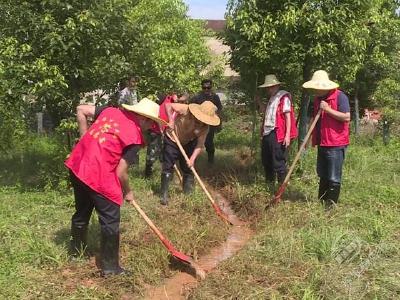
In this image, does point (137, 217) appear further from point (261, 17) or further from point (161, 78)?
point (261, 17)

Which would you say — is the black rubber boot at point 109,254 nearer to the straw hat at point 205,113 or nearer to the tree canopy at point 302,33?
the straw hat at point 205,113

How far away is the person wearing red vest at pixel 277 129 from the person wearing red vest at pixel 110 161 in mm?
2797

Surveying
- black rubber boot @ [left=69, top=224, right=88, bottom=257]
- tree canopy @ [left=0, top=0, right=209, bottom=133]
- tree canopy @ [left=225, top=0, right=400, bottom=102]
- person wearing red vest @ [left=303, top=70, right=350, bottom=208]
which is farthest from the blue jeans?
black rubber boot @ [left=69, top=224, right=88, bottom=257]

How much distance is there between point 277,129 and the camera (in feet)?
22.0

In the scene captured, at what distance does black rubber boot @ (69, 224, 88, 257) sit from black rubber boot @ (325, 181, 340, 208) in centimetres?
288

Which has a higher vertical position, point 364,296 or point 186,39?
point 186,39

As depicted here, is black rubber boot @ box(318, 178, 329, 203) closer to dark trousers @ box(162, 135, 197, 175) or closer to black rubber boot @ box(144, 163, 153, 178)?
→ dark trousers @ box(162, 135, 197, 175)

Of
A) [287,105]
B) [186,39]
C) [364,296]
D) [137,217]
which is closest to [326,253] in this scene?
[364,296]

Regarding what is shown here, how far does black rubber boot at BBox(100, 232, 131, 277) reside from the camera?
4230mm

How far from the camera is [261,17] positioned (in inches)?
273

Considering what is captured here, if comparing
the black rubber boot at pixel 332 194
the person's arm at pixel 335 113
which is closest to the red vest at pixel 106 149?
the person's arm at pixel 335 113

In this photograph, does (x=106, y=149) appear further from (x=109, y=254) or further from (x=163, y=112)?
(x=163, y=112)

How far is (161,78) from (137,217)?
2.18 m

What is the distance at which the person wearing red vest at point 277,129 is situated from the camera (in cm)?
659
